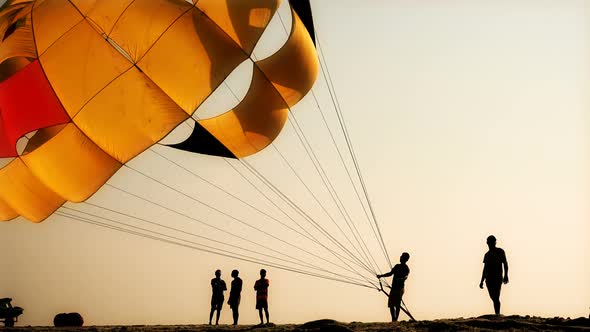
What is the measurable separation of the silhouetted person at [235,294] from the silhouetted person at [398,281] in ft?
15.3

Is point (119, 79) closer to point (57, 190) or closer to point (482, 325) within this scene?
point (57, 190)

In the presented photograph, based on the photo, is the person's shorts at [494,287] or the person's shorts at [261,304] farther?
the person's shorts at [261,304]

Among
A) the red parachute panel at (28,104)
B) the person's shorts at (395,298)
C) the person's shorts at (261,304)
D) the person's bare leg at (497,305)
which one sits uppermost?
the red parachute panel at (28,104)

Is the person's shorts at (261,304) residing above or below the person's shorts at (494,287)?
above

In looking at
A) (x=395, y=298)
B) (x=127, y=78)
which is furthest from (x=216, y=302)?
(x=127, y=78)

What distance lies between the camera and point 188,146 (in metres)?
18.3

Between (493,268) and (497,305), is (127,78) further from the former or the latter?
(497,305)

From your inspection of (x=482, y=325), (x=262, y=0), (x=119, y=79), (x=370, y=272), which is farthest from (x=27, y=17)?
(x=482, y=325)

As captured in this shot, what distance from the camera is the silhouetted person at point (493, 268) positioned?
55.4ft

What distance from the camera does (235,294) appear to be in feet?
70.0

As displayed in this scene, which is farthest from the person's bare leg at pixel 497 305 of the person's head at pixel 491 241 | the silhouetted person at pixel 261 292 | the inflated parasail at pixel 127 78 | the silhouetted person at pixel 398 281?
the silhouetted person at pixel 261 292

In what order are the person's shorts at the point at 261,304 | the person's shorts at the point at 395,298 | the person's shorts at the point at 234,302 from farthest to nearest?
1. the person's shorts at the point at 234,302
2. the person's shorts at the point at 261,304
3. the person's shorts at the point at 395,298

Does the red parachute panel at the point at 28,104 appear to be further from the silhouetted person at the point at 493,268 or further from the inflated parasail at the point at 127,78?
the silhouetted person at the point at 493,268

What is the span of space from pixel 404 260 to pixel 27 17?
8971 millimetres
